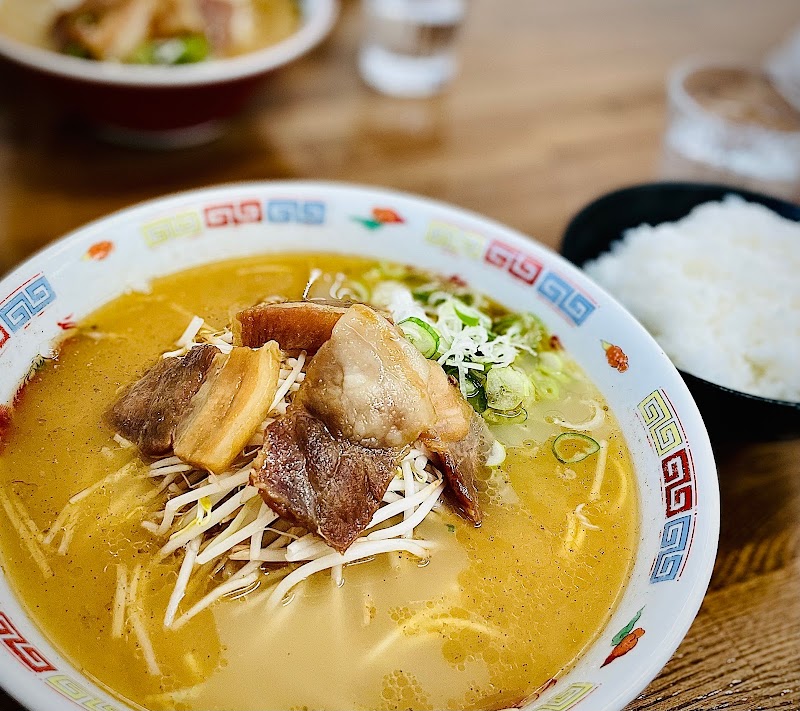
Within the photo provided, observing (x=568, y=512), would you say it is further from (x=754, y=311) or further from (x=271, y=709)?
(x=754, y=311)

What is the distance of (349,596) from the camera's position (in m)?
1.42

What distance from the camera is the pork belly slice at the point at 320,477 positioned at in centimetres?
135

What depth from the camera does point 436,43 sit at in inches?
129

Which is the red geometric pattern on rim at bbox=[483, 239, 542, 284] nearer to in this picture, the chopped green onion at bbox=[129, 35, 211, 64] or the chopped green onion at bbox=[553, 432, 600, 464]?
the chopped green onion at bbox=[553, 432, 600, 464]

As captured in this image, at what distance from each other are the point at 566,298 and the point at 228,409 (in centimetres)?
87

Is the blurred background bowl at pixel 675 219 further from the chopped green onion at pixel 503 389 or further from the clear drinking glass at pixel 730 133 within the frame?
the clear drinking glass at pixel 730 133

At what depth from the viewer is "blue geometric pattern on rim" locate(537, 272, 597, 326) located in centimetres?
185

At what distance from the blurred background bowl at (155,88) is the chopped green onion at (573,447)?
5.15ft

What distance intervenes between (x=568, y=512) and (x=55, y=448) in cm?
103

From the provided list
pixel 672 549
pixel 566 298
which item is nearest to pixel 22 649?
pixel 672 549

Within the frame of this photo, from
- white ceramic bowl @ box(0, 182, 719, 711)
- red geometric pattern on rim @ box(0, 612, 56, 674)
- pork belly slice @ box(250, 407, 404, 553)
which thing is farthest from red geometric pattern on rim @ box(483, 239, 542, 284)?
red geometric pattern on rim @ box(0, 612, 56, 674)

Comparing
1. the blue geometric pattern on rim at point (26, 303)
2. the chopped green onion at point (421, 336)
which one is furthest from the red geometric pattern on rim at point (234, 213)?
the chopped green onion at point (421, 336)

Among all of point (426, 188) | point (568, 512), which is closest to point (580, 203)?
point (426, 188)

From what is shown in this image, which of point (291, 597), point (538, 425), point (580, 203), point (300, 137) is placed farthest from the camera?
point (300, 137)
